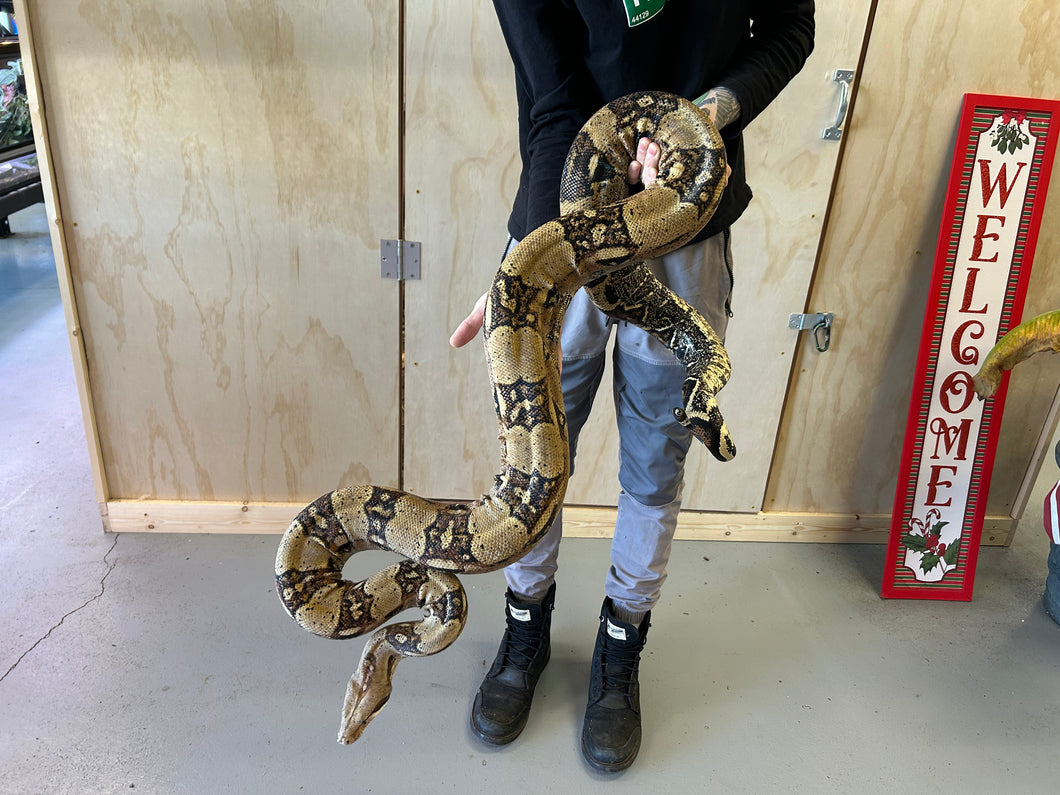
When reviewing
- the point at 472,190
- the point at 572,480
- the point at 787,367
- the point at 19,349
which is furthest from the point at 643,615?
the point at 19,349

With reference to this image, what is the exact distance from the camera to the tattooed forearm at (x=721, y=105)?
4.87 ft

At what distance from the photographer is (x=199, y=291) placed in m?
2.94

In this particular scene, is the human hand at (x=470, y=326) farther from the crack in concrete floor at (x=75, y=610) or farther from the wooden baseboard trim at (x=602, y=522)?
the crack in concrete floor at (x=75, y=610)

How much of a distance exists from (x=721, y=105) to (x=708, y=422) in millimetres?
669

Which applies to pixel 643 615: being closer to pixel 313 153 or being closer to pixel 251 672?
pixel 251 672

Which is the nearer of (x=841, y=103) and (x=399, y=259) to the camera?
(x=841, y=103)

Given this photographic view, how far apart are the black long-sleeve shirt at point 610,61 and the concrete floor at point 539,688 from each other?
1.73 meters

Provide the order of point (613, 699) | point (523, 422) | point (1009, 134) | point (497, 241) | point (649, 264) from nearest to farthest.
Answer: point (523, 422) < point (649, 264) < point (613, 699) < point (1009, 134) < point (497, 241)

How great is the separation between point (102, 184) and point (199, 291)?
19.9 inches

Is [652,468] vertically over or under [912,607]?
over

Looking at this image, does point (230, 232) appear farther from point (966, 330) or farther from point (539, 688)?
point (966, 330)

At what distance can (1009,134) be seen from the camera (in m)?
2.80

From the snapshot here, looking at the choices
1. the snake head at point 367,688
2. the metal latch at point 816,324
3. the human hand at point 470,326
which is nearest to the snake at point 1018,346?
the metal latch at point 816,324

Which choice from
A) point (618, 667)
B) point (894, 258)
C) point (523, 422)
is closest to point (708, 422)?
point (523, 422)
